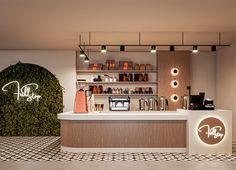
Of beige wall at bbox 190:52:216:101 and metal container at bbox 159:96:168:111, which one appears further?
beige wall at bbox 190:52:216:101

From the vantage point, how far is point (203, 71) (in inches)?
395

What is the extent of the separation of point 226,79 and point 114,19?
15.0 ft

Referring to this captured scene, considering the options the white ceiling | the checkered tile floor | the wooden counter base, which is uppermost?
the white ceiling

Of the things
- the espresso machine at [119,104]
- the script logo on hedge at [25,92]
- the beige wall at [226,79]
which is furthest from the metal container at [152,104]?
the script logo on hedge at [25,92]

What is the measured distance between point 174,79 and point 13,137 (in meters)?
5.19

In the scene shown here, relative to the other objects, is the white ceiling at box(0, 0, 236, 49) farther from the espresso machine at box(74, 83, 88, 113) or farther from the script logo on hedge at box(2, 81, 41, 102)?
the script logo on hedge at box(2, 81, 41, 102)

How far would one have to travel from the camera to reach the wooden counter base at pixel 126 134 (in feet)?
22.4

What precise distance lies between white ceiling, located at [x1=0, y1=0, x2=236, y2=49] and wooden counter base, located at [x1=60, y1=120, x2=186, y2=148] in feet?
6.67

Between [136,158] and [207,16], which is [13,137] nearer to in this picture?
[136,158]

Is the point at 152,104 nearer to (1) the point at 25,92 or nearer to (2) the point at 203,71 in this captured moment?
(2) the point at 203,71

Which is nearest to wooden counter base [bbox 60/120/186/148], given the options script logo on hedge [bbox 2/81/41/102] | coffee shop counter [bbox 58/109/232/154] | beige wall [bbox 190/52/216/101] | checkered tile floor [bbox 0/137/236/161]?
coffee shop counter [bbox 58/109/232/154]

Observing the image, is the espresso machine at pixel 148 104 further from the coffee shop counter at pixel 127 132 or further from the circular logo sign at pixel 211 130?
the circular logo sign at pixel 211 130

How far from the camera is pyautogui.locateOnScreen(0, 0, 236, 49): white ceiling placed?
506 centimetres

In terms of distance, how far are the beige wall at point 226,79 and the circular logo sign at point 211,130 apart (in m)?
2.07
